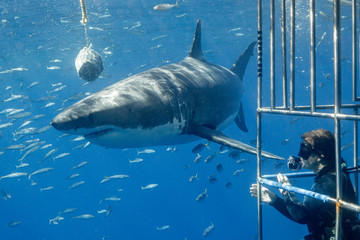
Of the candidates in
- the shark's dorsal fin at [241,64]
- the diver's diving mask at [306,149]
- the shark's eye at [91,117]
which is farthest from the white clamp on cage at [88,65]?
the diver's diving mask at [306,149]

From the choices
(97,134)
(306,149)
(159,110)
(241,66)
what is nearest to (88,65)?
(159,110)

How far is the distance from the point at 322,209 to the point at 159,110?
2.40 metres

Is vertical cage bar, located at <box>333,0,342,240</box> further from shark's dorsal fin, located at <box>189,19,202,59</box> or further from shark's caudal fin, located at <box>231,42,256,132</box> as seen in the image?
shark's caudal fin, located at <box>231,42,256,132</box>

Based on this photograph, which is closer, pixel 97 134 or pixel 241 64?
pixel 97 134

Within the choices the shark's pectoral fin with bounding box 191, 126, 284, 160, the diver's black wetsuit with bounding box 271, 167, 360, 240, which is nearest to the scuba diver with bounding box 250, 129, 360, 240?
the diver's black wetsuit with bounding box 271, 167, 360, 240

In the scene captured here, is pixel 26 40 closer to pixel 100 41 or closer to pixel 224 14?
pixel 100 41

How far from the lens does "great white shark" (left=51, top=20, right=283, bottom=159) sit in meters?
3.58

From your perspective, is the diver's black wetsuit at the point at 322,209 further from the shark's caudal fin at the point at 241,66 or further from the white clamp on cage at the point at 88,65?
the shark's caudal fin at the point at 241,66

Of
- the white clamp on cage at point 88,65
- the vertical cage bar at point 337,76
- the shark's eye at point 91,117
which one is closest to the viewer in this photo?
the vertical cage bar at point 337,76

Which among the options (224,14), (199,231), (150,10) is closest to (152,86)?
(150,10)

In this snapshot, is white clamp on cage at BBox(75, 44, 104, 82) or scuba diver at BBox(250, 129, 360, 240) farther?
white clamp on cage at BBox(75, 44, 104, 82)

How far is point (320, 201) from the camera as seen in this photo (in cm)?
278

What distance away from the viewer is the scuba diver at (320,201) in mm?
2742

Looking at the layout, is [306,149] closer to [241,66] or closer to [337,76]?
[337,76]
